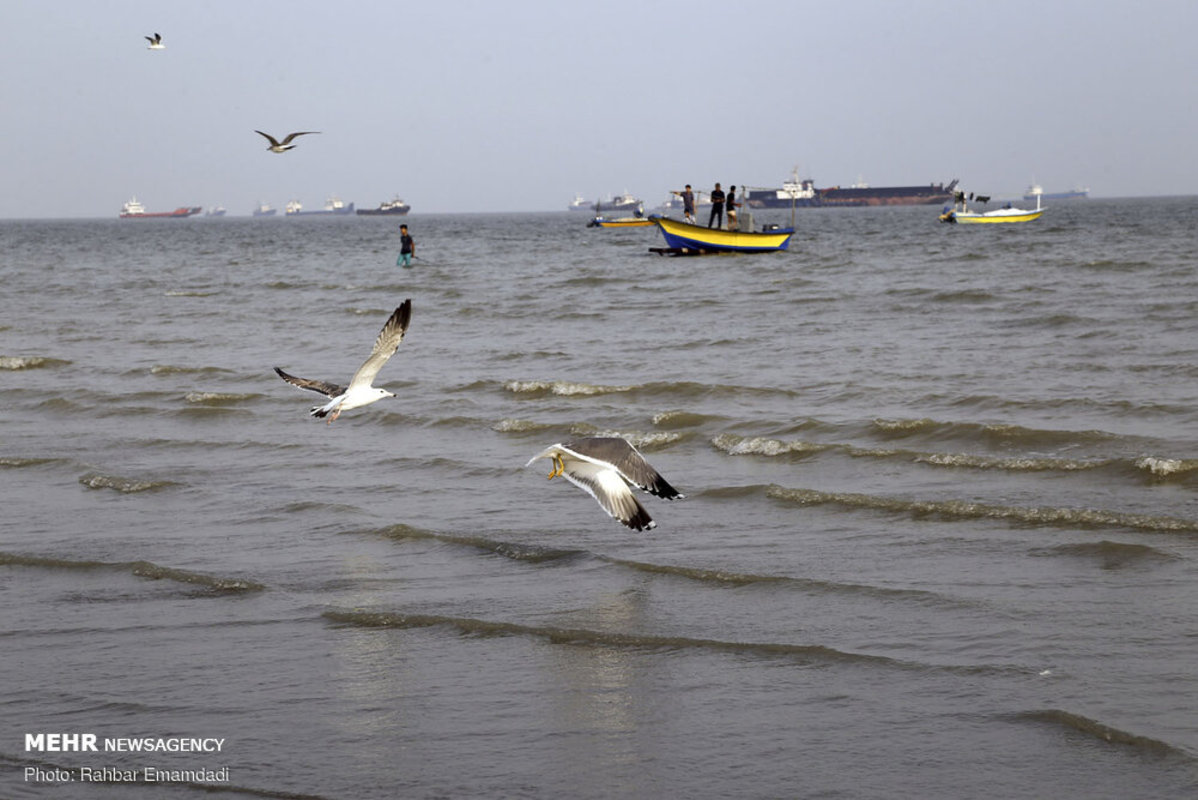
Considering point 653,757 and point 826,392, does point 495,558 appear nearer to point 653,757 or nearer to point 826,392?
point 653,757

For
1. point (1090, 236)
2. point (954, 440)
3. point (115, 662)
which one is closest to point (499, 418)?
point (954, 440)

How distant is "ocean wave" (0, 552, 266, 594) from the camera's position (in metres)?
7.44

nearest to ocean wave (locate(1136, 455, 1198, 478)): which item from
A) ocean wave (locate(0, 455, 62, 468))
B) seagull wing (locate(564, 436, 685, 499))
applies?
seagull wing (locate(564, 436, 685, 499))

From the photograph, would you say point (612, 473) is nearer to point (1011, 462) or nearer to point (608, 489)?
point (608, 489)

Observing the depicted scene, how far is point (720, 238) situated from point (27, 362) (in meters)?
23.8

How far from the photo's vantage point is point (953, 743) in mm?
5098

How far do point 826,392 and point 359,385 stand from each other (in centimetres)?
587

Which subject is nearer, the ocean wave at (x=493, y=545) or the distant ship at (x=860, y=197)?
the ocean wave at (x=493, y=545)

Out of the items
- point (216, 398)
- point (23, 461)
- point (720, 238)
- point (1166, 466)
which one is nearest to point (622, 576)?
point (1166, 466)

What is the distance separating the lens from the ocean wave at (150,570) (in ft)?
24.4

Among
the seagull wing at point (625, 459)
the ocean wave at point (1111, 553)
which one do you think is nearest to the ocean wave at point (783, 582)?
the seagull wing at point (625, 459)

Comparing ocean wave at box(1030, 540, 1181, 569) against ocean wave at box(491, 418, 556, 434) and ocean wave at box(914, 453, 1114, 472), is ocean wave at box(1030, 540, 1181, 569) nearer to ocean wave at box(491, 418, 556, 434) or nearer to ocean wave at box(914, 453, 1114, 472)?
ocean wave at box(914, 453, 1114, 472)

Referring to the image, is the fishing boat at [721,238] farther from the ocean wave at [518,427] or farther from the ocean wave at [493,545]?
the ocean wave at [493,545]

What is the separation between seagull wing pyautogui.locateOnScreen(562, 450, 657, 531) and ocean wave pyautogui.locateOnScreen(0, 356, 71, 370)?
41.5 ft
